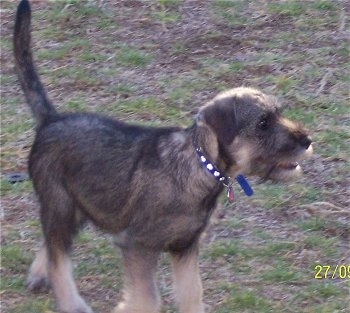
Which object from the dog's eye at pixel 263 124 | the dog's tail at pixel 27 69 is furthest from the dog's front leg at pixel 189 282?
the dog's tail at pixel 27 69

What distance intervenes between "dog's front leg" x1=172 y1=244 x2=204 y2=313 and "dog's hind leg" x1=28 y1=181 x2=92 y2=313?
0.51m

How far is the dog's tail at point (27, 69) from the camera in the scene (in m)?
5.57

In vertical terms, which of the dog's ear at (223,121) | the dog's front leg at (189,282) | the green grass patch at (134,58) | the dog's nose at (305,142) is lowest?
the green grass patch at (134,58)

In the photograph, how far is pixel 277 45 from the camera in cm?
861

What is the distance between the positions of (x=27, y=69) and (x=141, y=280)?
55.4 inches

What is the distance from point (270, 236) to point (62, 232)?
54.5 inches

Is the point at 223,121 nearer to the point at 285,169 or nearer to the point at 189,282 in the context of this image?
the point at 285,169

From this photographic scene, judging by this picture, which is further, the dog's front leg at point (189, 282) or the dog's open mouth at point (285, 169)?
the dog's front leg at point (189, 282)

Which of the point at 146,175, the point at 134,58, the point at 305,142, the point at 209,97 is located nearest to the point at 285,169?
the point at 305,142

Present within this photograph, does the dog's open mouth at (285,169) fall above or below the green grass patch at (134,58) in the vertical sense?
above

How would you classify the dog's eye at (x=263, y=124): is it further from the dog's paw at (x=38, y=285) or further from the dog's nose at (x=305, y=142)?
the dog's paw at (x=38, y=285)

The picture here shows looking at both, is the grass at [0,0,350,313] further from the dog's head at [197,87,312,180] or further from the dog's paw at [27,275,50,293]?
the dog's head at [197,87,312,180]

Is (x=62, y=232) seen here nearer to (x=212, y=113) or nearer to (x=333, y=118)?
(x=212, y=113)
